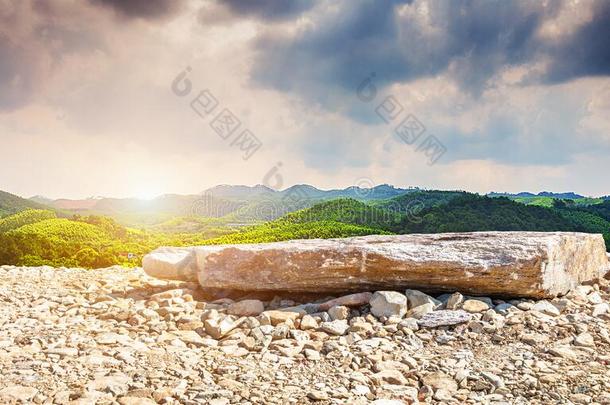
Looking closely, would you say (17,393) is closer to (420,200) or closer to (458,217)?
(458,217)

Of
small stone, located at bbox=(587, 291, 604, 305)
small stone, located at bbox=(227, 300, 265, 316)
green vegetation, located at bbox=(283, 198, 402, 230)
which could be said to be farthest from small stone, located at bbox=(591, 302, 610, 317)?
green vegetation, located at bbox=(283, 198, 402, 230)

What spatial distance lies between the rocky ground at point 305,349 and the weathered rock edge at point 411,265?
1.06 ft

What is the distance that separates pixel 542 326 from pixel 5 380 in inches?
291

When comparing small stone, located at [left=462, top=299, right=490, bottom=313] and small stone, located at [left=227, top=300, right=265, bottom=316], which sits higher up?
small stone, located at [left=462, top=299, right=490, bottom=313]

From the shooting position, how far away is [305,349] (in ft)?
21.8

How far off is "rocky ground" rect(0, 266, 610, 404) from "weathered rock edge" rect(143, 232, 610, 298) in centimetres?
32

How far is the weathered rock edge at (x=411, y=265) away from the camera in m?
8.14

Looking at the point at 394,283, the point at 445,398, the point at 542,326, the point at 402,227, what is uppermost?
the point at 402,227

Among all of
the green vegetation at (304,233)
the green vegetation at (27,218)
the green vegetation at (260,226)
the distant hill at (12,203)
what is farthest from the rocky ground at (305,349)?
the distant hill at (12,203)

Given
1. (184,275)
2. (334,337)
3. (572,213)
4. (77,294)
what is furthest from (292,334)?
(572,213)

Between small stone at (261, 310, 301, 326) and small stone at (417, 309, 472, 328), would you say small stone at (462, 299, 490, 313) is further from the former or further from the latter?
small stone at (261, 310, 301, 326)

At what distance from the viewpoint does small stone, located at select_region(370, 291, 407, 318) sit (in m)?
7.86

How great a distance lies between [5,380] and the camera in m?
5.42

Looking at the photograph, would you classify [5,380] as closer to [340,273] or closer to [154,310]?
[154,310]
